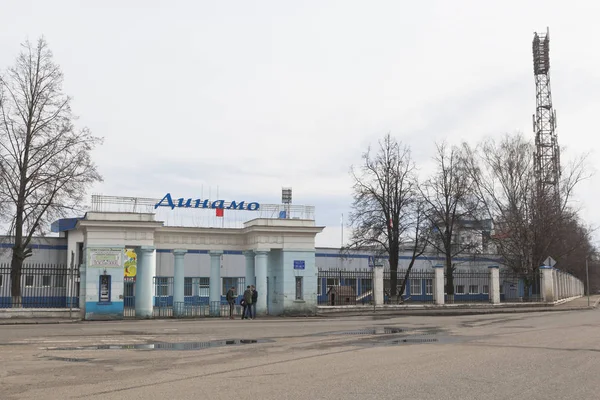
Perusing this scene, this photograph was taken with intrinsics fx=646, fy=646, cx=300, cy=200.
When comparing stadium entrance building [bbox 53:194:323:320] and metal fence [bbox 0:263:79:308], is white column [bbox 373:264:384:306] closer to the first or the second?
stadium entrance building [bbox 53:194:323:320]

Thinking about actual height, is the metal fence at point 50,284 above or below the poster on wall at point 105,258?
below

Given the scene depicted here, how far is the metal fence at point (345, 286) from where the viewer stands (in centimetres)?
3616

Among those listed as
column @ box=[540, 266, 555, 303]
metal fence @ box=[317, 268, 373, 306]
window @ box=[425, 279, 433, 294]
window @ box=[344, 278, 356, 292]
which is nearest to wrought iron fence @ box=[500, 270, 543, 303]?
column @ box=[540, 266, 555, 303]

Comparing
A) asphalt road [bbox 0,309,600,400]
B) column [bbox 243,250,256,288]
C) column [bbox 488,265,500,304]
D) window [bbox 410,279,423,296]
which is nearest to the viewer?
asphalt road [bbox 0,309,600,400]

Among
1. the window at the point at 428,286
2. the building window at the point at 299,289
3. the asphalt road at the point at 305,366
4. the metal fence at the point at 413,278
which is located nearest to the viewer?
the asphalt road at the point at 305,366

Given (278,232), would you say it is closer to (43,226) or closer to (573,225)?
(43,226)

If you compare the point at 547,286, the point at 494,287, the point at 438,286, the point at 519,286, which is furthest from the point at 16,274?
the point at 519,286

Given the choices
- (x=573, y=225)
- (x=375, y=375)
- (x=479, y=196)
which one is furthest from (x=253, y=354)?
(x=573, y=225)

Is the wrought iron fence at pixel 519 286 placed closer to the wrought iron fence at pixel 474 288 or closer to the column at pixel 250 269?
the wrought iron fence at pixel 474 288

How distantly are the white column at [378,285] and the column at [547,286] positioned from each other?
46.1 feet

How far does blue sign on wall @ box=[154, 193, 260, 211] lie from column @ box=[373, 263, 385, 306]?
7669 millimetres

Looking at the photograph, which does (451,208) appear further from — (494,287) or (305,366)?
(305,366)

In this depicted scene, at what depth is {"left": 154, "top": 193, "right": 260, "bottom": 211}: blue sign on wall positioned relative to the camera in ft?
107

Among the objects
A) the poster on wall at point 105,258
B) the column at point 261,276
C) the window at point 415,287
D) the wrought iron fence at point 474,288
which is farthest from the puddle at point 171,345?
the window at point 415,287
